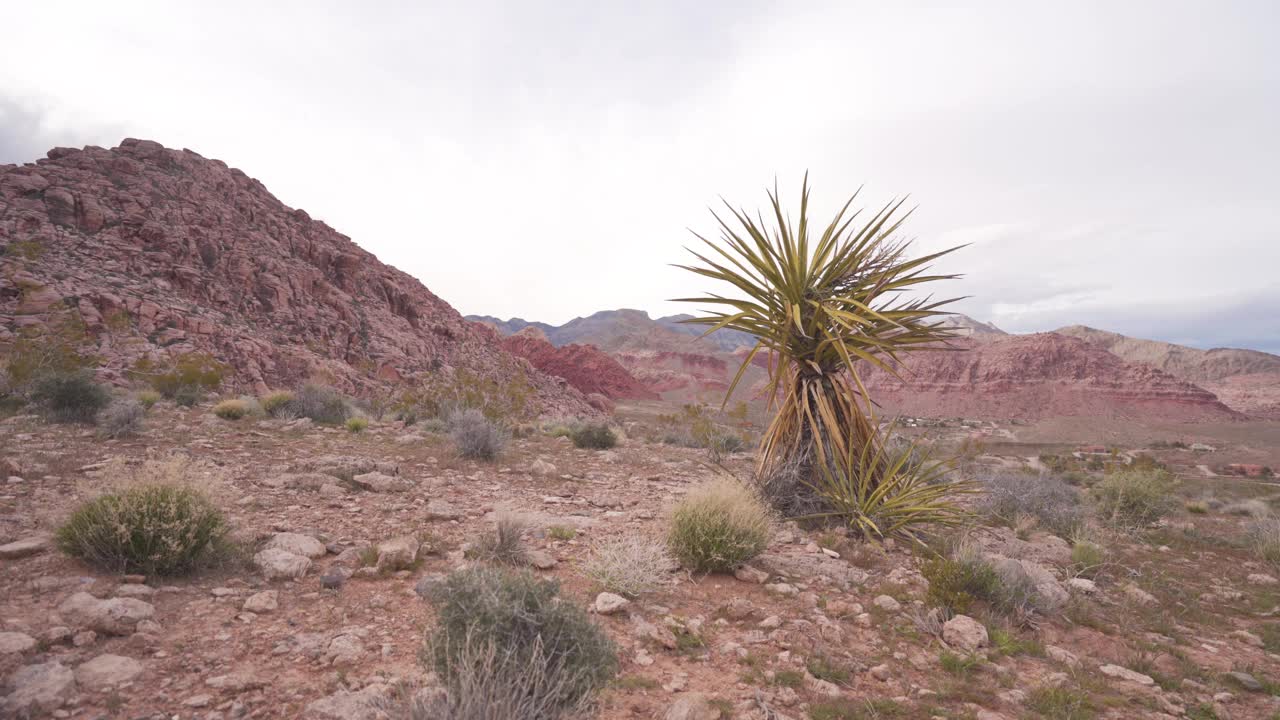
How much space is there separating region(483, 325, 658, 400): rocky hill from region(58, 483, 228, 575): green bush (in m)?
49.3

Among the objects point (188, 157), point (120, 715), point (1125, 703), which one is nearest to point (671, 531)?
point (1125, 703)

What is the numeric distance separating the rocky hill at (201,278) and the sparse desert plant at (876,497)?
9702 mm

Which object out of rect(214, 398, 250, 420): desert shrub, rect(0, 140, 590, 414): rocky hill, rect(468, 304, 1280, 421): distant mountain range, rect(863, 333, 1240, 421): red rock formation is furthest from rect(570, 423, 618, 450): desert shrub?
rect(863, 333, 1240, 421): red rock formation

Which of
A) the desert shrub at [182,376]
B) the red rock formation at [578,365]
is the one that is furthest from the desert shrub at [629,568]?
the red rock formation at [578,365]

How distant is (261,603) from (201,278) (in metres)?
27.9

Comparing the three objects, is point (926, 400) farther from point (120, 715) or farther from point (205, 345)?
point (120, 715)

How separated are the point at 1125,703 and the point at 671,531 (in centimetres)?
300

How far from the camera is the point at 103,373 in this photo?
15109 mm

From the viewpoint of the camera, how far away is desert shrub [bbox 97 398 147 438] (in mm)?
7217

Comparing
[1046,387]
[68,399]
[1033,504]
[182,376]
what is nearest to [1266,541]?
[1033,504]

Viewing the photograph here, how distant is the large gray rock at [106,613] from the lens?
108 inches

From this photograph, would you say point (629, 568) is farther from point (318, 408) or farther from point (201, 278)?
point (201, 278)

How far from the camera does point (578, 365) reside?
62.5m

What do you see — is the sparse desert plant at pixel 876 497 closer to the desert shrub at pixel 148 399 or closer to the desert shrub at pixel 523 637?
the desert shrub at pixel 523 637
